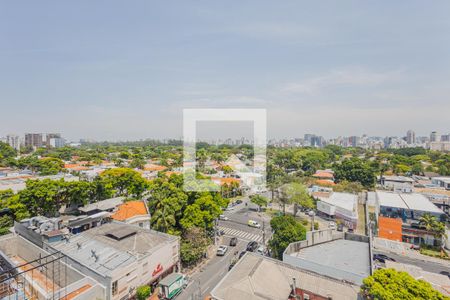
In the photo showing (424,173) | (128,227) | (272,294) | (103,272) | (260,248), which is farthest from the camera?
(424,173)

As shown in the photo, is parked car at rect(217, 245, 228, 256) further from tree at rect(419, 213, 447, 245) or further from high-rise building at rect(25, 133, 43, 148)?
high-rise building at rect(25, 133, 43, 148)

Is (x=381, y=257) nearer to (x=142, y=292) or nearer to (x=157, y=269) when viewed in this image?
(x=157, y=269)

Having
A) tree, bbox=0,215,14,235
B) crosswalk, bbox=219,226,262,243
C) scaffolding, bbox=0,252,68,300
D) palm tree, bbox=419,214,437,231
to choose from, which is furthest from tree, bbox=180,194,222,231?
palm tree, bbox=419,214,437,231

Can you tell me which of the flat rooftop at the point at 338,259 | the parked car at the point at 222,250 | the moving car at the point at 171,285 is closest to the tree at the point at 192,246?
the parked car at the point at 222,250

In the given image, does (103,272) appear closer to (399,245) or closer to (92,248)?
(92,248)

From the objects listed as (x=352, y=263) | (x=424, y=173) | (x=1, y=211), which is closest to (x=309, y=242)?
(x=352, y=263)

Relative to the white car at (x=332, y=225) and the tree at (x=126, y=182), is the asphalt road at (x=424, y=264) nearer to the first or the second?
the white car at (x=332, y=225)

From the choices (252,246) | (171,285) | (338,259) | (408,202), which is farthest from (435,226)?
(171,285)
